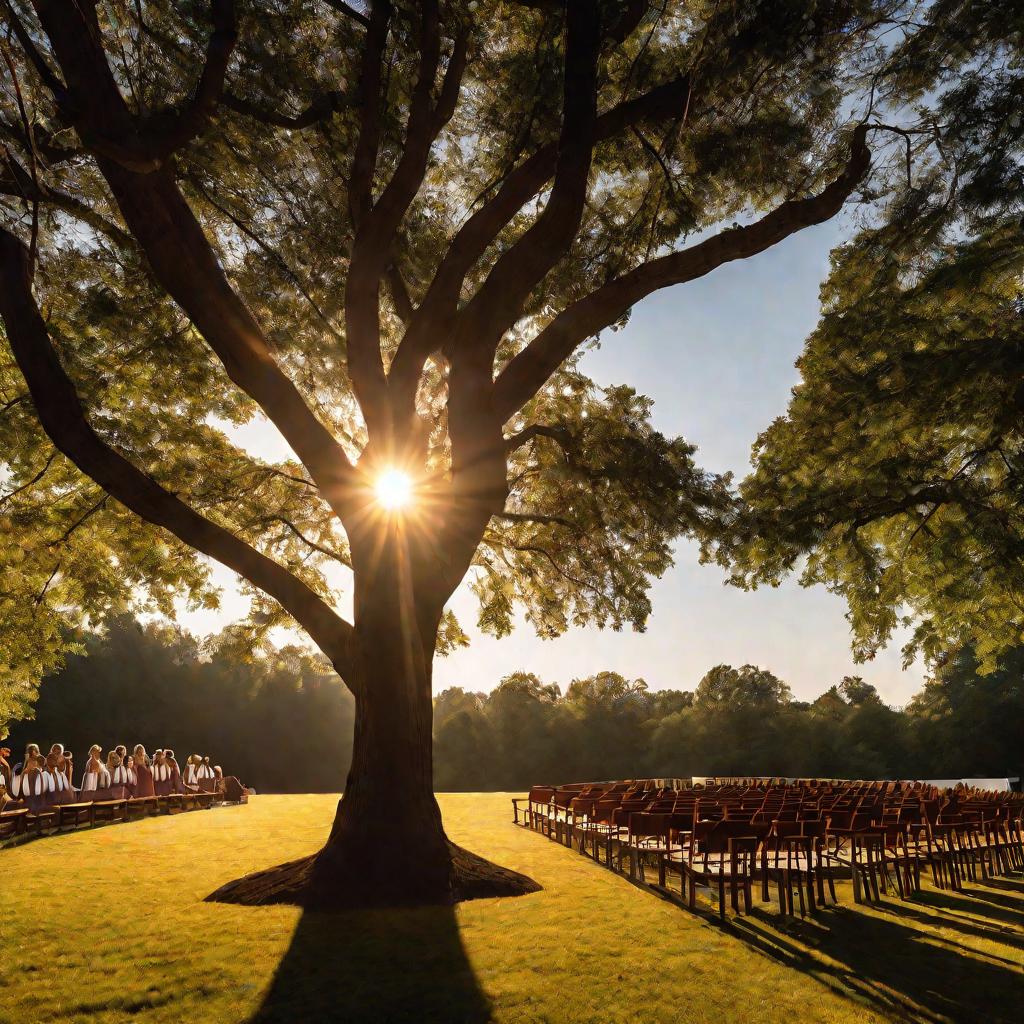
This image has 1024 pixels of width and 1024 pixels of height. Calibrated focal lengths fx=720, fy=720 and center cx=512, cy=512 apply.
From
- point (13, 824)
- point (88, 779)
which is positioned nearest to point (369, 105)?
point (13, 824)

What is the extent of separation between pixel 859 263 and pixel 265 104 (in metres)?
8.33

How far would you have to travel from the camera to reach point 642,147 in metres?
10.1

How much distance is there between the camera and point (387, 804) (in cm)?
716

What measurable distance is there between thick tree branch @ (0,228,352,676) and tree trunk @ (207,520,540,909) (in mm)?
673

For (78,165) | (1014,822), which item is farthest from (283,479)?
(1014,822)

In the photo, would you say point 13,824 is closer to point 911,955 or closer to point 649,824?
point 649,824

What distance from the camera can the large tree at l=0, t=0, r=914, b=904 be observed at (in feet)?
24.0

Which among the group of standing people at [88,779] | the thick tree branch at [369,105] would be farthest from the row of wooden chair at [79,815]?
the thick tree branch at [369,105]

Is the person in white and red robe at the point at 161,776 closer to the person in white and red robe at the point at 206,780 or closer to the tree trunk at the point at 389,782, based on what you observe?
the person in white and red robe at the point at 206,780

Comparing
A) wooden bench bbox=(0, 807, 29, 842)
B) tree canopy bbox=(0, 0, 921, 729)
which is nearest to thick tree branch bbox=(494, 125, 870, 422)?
tree canopy bbox=(0, 0, 921, 729)

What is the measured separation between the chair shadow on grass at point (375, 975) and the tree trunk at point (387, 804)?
29.4 inches

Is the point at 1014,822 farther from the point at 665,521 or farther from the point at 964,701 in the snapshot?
the point at 964,701

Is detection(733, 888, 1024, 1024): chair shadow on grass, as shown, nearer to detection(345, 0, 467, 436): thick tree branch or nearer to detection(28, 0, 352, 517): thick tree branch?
detection(28, 0, 352, 517): thick tree branch

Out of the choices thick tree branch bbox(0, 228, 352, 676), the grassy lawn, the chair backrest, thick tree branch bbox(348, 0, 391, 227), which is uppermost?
thick tree branch bbox(348, 0, 391, 227)
